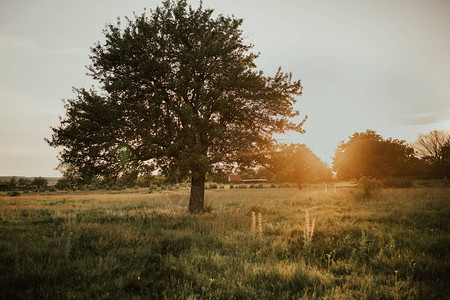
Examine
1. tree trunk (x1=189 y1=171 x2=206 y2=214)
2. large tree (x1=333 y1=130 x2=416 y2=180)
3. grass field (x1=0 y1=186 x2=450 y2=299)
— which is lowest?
grass field (x1=0 y1=186 x2=450 y2=299)

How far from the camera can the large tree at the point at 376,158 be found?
36.2m

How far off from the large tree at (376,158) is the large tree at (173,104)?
33764mm

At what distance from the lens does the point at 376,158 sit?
1446 inches

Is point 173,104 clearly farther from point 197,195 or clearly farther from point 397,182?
Answer: point 397,182

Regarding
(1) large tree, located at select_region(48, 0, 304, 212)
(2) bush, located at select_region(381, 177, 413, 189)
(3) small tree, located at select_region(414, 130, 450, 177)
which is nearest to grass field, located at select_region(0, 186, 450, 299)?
(1) large tree, located at select_region(48, 0, 304, 212)

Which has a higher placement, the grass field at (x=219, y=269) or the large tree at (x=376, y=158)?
the large tree at (x=376, y=158)

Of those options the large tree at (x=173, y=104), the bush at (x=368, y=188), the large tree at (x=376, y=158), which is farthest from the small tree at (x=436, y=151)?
the large tree at (x=173, y=104)

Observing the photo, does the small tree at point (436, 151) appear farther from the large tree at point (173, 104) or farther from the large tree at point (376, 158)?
the large tree at point (173, 104)

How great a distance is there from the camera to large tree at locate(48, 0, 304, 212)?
33.3 ft

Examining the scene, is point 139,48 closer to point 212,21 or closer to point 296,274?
point 212,21

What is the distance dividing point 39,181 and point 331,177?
109703mm

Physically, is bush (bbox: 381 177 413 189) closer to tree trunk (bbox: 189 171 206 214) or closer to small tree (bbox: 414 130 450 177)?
small tree (bbox: 414 130 450 177)

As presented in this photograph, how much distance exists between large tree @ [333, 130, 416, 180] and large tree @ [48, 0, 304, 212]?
33764 millimetres

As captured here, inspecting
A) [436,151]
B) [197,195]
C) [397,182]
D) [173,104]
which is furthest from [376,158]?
[173,104]
